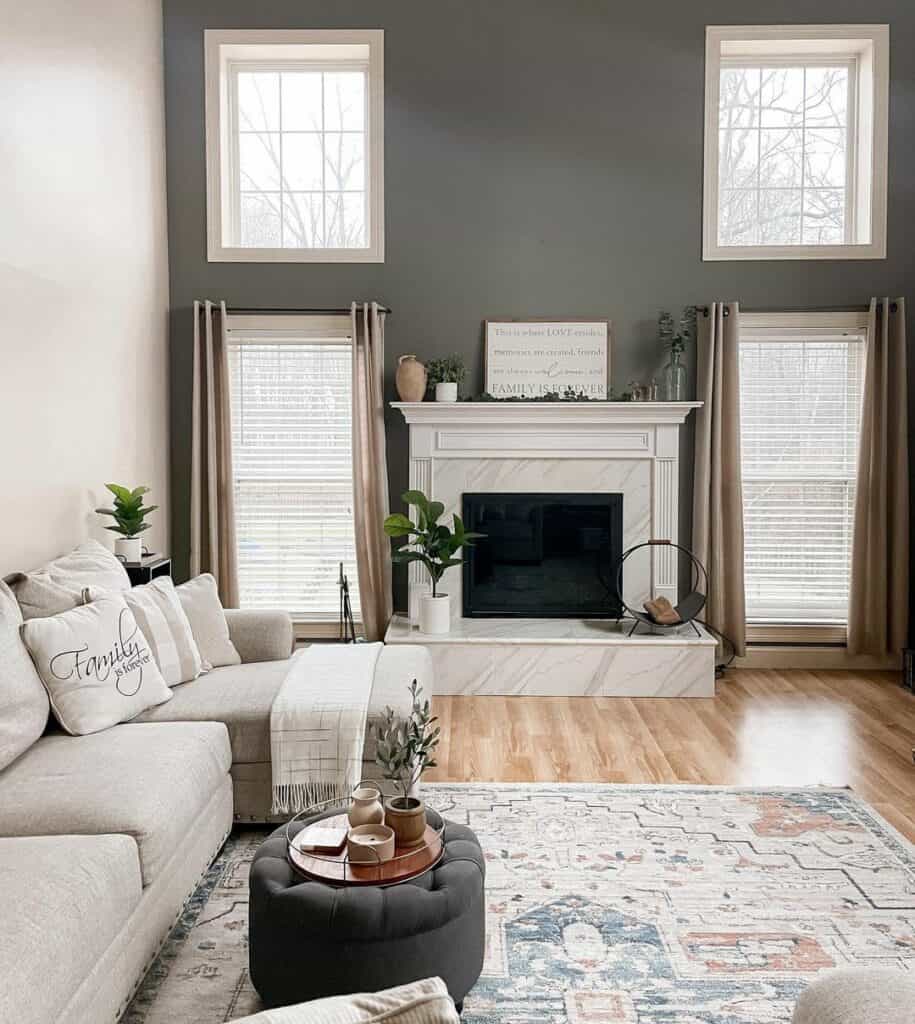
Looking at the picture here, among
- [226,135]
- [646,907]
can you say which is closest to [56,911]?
[646,907]

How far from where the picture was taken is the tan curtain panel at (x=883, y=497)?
559cm

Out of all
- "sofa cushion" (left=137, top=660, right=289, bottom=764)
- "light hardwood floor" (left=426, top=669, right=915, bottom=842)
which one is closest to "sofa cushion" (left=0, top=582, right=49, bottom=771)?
"sofa cushion" (left=137, top=660, right=289, bottom=764)

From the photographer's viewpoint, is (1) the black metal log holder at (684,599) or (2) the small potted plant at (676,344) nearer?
(1) the black metal log holder at (684,599)

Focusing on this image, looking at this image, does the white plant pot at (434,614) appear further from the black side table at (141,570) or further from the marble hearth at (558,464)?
the black side table at (141,570)

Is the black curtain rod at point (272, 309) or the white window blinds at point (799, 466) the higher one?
the black curtain rod at point (272, 309)

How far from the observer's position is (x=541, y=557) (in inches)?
226

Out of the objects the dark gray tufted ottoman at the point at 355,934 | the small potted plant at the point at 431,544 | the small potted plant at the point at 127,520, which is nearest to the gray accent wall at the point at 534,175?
the small potted plant at the point at 431,544

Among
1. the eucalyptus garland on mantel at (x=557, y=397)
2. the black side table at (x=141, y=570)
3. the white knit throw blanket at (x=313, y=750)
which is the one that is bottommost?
the white knit throw blanket at (x=313, y=750)

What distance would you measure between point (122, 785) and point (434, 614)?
2.92 metres

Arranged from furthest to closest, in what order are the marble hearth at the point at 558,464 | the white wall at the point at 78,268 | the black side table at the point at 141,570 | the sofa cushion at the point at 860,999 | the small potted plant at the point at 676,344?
the small potted plant at the point at 676,344 < the marble hearth at the point at 558,464 < the black side table at the point at 141,570 < the white wall at the point at 78,268 < the sofa cushion at the point at 860,999

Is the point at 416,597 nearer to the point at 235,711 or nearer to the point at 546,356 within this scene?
the point at 546,356

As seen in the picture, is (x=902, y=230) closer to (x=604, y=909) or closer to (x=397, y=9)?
(x=397, y=9)

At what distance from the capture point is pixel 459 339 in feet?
19.1

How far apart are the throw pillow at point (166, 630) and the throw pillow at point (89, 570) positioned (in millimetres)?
122
